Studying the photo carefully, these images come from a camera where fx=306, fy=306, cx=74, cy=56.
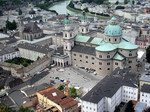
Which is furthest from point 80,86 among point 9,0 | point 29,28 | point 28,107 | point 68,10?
point 9,0

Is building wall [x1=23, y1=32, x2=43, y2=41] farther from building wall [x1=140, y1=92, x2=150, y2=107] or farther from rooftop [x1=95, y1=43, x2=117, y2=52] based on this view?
building wall [x1=140, y1=92, x2=150, y2=107]

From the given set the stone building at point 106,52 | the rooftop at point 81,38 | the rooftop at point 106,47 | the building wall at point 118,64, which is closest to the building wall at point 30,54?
the stone building at point 106,52

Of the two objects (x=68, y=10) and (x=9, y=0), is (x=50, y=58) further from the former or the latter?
(x=9, y=0)

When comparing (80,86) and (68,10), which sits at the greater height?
(68,10)

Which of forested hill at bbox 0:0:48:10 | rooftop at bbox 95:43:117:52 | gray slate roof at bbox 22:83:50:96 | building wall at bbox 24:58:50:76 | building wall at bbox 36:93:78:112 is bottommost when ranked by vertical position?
building wall at bbox 36:93:78:112

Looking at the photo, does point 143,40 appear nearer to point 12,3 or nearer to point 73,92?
point 73,92

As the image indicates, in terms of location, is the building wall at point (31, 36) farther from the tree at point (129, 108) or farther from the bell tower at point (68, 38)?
the tree at point (129, 108)

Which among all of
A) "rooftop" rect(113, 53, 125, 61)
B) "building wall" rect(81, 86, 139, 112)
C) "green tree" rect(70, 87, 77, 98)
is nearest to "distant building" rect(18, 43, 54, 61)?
"rooftop" rect(113, 53, 125, 61)

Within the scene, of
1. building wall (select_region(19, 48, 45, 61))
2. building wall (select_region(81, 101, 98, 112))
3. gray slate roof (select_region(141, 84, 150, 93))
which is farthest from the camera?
building wall (select_region(19, 48, 45, 61))
